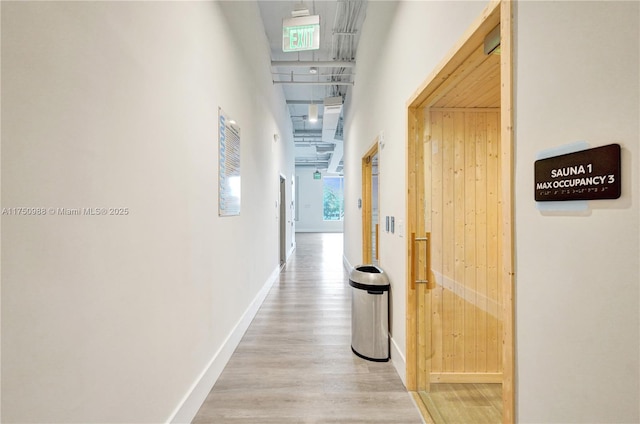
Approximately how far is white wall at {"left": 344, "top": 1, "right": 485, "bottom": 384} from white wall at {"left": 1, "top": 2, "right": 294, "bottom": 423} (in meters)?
1.63

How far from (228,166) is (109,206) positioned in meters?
1.57

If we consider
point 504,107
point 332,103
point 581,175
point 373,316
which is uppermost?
point 332,103

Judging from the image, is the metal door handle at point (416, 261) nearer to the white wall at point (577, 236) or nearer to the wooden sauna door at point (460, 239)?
the wooden sauna door at point (460, 239)

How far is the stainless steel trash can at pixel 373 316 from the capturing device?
8.69 feet

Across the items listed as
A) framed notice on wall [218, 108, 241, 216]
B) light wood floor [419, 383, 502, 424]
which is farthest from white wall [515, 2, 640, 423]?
framed notice on wall [218, 108, 241, 216]

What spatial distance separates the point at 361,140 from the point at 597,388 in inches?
160

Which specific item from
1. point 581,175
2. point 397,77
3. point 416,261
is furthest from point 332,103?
point 581,175

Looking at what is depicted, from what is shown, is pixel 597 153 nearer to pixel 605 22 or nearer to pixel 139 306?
pixel 605 22

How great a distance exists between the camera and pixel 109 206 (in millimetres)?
1193

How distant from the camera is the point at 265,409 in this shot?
2014 mm

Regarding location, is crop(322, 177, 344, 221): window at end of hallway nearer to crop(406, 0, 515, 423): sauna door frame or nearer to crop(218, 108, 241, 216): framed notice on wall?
crop(218, 108, 241, 216): framed notice on wall

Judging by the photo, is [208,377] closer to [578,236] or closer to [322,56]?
[578,236]

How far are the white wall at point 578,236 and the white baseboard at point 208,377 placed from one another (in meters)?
1.88

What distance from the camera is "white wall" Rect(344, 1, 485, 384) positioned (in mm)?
1653
